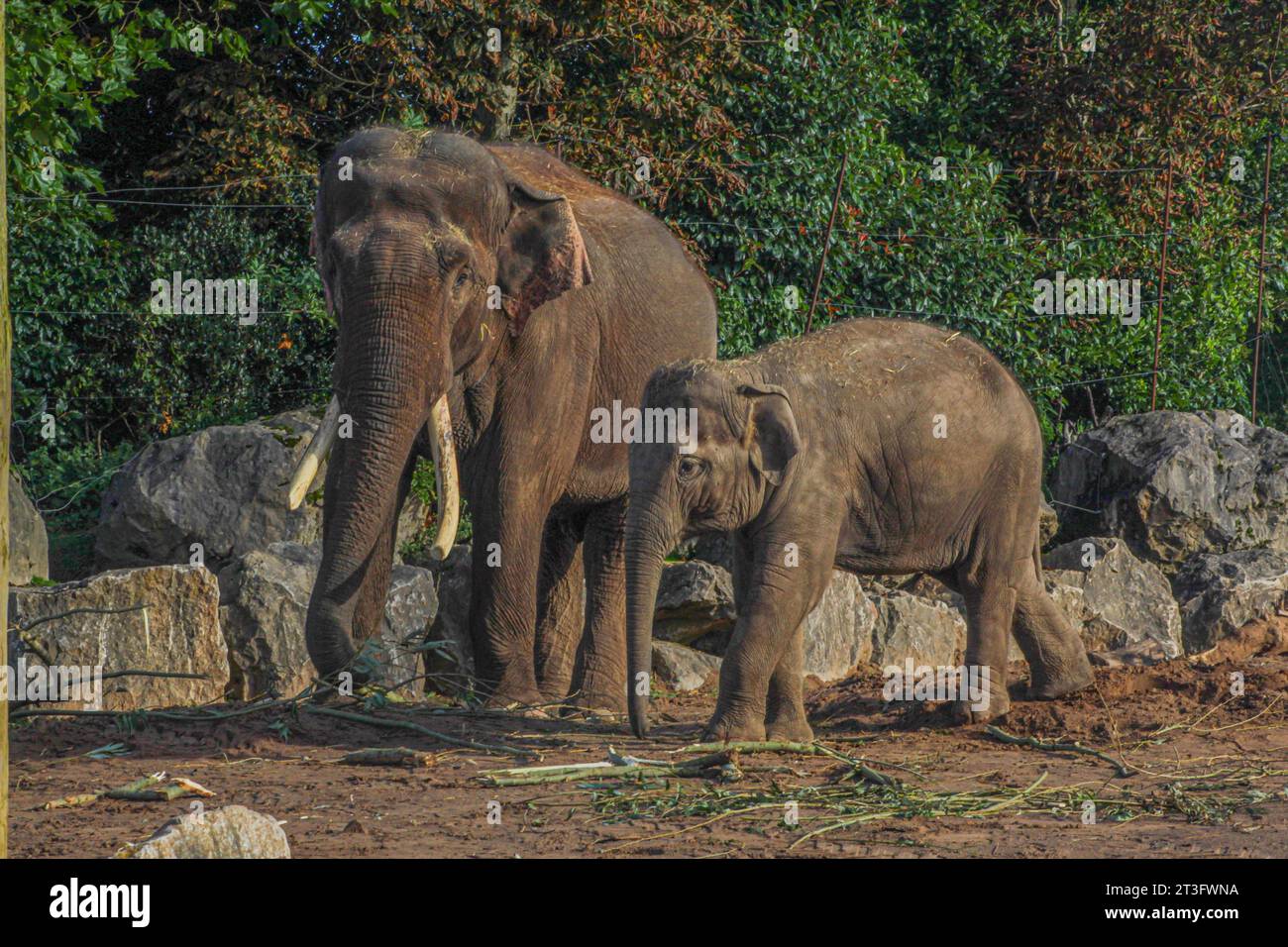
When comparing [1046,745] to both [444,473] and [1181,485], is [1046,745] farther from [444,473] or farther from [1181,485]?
[1181,485]

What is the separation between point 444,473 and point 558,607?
155cm

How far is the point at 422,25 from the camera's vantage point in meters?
14.6

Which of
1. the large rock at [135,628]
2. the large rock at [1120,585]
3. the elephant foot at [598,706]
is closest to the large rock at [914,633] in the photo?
the large rock at [1120,585]

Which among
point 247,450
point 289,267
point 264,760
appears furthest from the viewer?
point 289,267

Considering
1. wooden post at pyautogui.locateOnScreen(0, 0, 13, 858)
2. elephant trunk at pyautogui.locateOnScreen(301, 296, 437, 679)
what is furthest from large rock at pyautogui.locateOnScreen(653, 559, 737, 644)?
wooden post at pyautogui.locateOnScreen(0, 0, 13, 858)

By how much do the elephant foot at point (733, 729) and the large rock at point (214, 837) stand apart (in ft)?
9.88

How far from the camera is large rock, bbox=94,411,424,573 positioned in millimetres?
12383

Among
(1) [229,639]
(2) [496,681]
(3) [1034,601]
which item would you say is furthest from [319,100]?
(3) [1034,601]

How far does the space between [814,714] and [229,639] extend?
3.32 metres

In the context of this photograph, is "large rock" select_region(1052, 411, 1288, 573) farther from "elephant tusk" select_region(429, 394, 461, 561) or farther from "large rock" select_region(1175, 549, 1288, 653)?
"elephant tusk" select_region(429, 394, 461, 561)

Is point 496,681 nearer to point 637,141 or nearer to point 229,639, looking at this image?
point 229,639

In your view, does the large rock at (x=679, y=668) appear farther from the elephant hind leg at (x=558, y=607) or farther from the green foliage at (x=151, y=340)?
the green foliage at (x=151, y=340)

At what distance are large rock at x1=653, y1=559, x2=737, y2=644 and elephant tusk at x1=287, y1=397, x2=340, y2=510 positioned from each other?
12.4 feet

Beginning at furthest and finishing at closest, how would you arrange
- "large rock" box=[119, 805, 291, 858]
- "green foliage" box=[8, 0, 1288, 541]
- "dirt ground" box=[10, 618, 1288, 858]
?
1. "green foliage" box=[8, 0, 1288, 541]
2. "dirt ground" box=[10, 618, 1288, 858]
3. "large rock" box=[119, 805, 291, 858]
